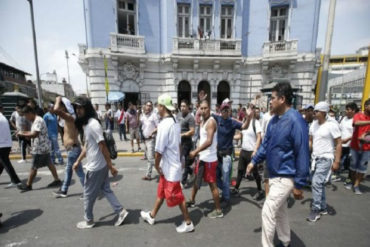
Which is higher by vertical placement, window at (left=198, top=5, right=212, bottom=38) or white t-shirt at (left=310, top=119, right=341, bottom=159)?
window at (left=198, top=5, right=212, bottom=38)

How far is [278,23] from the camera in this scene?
1309 centimetres

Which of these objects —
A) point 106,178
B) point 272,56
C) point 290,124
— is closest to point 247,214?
point 290,124

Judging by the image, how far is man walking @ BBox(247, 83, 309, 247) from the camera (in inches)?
73.9

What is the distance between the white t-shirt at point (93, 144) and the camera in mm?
2504

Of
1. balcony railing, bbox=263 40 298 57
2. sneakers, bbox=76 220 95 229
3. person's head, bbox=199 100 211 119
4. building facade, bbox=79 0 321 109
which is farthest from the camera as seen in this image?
balcony railing, bbox=263 40 298 57

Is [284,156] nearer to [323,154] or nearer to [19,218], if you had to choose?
[323,154]

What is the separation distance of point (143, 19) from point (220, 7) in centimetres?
544

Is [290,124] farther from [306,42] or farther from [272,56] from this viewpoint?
[306,42]

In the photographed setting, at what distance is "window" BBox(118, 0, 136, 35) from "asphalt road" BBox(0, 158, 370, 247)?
39.2 ft

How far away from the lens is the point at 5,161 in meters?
3.76

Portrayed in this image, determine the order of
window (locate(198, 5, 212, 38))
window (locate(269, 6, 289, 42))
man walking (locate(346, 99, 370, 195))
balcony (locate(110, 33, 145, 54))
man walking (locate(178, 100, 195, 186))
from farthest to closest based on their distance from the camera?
1. window (locate(269, 6, 289, 42))
2. window (locate(198, 5, 212, 38))
3. balcony (locate(110, 33, 145, 54))
4. man walking (locate(178, 100, 195, 186))
5. man walking (locate(346, 99, 370, 195))

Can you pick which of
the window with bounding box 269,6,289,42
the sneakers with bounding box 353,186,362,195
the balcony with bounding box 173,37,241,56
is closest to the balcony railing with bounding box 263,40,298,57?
the window with bounding box 269,6,289,42

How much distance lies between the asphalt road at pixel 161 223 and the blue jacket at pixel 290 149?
→ 3.93 feet

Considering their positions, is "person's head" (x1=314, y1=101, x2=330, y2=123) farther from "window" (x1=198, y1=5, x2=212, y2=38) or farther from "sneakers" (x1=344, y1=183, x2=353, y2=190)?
"window" (x1=198, y1=5, x2=212, y2=38)
